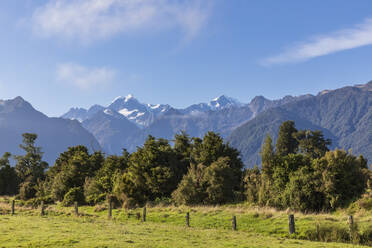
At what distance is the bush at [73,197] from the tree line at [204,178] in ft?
0.53

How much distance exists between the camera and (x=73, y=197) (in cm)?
5075

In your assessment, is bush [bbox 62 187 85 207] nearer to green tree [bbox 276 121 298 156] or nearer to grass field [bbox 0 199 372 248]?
grass field [bbox 0 199 372 248]

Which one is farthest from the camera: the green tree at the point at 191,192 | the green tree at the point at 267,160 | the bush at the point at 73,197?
the bush at the point at 73,197

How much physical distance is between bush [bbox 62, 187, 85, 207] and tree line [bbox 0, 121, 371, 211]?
16 cm

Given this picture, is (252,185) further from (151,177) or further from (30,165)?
(30,165)

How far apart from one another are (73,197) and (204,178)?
2457 centimetres

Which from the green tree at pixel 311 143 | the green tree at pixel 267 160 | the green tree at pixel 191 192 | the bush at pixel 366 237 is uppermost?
the green tree at pixel 311 143

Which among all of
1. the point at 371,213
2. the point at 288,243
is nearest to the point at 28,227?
the point at 288,243

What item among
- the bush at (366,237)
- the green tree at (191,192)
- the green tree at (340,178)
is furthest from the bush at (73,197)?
the bush at (366,237)

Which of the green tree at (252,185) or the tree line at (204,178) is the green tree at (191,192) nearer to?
the tree line at (204,178)

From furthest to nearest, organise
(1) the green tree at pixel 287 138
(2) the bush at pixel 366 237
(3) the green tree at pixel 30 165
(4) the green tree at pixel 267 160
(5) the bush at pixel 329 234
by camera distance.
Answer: (1) the green tree at pixel 287 138, (3) the green tree at pixel 30 165, (4) the green tree at pixel 267 160, (5) the bush at pixel 329 234, (2) the bush at pixel 366 237

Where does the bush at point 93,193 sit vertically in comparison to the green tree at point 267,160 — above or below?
below

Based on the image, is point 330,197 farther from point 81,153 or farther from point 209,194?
point 81,153

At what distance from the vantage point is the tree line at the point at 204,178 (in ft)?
99.2
